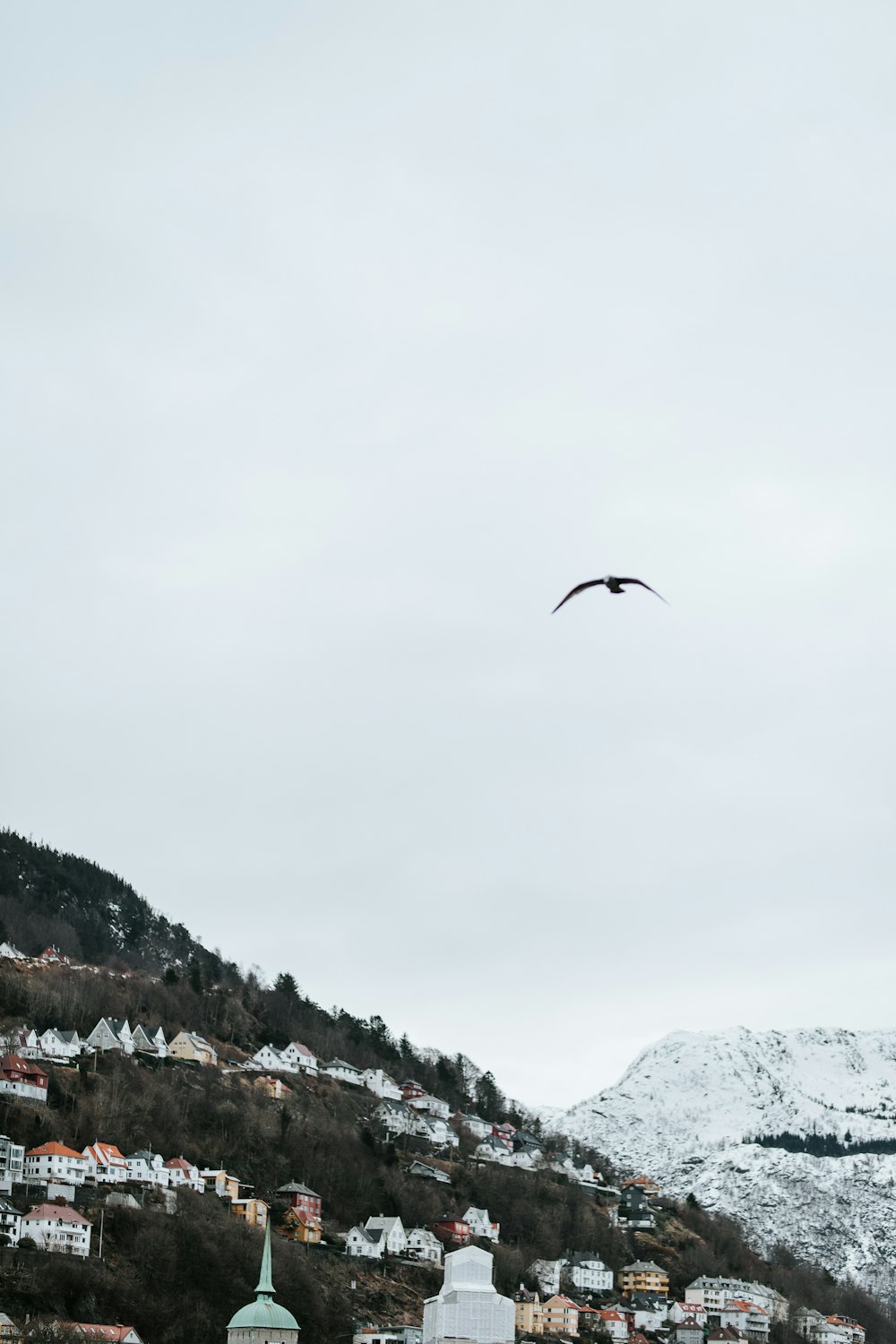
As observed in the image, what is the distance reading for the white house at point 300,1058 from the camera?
437 ft

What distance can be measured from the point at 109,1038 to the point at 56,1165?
954 inches

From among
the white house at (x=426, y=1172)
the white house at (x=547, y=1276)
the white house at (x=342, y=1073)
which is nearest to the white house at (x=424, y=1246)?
the white house at (x=547, y=1276)

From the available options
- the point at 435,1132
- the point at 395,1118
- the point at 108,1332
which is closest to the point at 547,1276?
the point at 395,1118

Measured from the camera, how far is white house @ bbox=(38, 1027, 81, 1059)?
105375 millimetres

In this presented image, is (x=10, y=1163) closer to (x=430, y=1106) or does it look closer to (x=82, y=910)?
(x=430, y=1106)

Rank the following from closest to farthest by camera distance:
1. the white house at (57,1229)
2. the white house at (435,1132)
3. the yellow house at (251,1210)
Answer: the white house at (57,1229) < the yellow house at (251,1210) < the white house at (435,1132)

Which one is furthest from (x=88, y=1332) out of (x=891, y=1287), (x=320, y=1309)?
(x=891, y=1287)

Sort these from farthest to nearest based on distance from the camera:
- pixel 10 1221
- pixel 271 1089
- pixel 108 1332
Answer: pixel 271 1089 → pixel 10 1221 → pixel 108 1332

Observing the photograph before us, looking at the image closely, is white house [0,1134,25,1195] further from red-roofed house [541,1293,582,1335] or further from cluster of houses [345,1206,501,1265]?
A: red-roofed house [541,1293,582,1335]

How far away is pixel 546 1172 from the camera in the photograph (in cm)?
13162

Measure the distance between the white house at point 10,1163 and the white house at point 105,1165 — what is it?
3.18 m

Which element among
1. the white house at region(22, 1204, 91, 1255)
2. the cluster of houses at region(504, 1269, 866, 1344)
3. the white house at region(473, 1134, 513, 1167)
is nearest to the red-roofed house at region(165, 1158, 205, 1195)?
the white house at region(22, 1204, 91, 1255)

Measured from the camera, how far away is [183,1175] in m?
94.6

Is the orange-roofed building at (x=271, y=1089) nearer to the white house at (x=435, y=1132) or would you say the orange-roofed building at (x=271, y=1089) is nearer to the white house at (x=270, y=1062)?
the white house at (x=270, y=1062)
